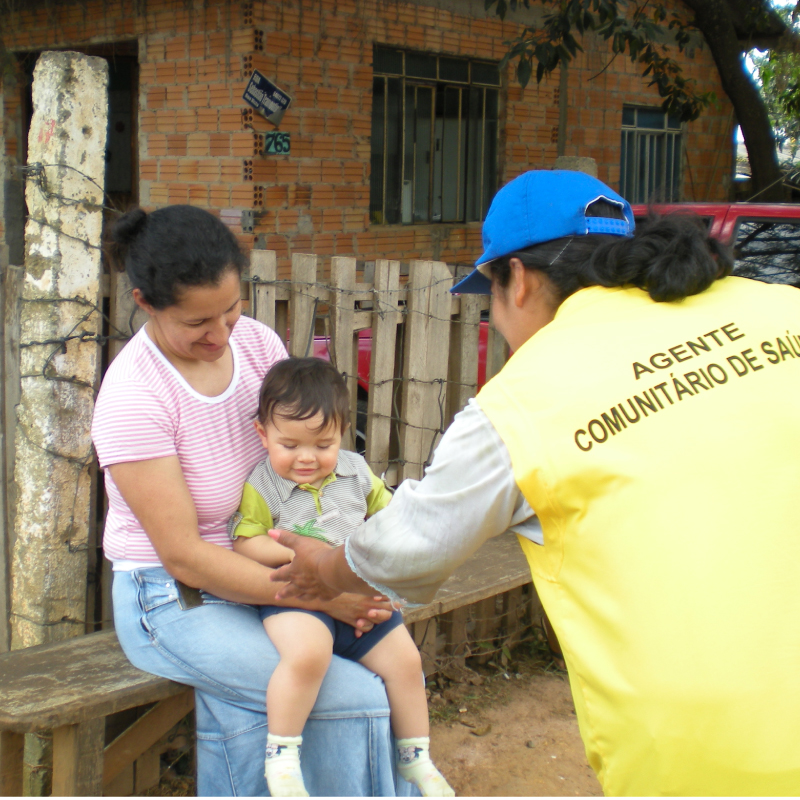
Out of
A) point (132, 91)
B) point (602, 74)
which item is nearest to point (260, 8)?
point (132, 91)

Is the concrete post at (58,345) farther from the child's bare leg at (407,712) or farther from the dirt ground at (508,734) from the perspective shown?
the child's bare leg at (407,712)

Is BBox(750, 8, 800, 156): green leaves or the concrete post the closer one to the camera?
the concrete post

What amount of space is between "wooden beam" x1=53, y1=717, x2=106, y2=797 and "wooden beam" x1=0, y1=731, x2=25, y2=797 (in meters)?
0.24

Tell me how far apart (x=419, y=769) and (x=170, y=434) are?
109cm

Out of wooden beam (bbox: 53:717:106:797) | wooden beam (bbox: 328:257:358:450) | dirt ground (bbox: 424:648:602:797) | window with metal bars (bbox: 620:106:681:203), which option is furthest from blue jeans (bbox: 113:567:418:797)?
window with metal bars (bbox: 620:106:681:203)

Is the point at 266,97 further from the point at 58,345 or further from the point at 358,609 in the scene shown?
the point at 358,609

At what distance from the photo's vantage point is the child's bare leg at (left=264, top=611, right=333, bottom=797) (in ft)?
6.72

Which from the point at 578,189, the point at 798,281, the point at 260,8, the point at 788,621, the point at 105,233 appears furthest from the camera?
the point at 260,8

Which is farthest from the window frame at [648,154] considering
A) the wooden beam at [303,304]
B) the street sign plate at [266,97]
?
the wooden beam at [303,304]

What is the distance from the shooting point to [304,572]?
79.1 inches

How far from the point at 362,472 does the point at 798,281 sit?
11.4 ft

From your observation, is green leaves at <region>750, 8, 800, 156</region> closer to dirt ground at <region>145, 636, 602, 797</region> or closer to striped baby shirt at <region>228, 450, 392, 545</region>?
dirt ground at <region>145, 636, 602, 797</region>

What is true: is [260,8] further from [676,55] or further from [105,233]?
[676,55]

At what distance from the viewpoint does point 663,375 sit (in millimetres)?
1354
